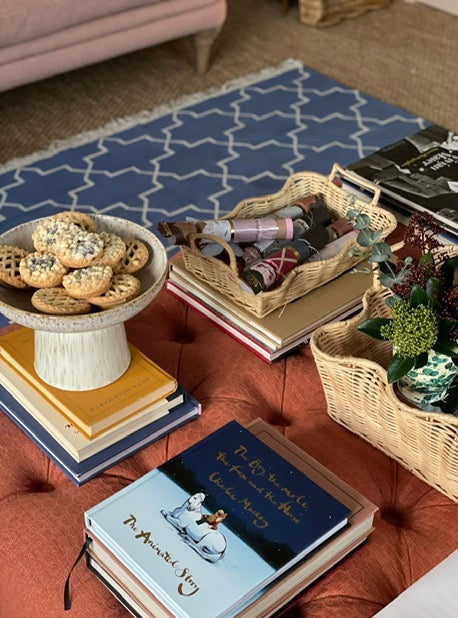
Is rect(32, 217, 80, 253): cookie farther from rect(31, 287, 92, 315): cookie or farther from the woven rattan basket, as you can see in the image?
the woven rattan basket

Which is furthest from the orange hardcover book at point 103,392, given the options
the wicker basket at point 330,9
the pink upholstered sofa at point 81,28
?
the wicker basket at point 330,9

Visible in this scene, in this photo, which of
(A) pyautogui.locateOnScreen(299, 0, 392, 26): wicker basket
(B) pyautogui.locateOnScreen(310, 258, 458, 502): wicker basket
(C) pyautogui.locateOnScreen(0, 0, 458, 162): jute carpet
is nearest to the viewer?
(B) pyautogui.locateOnScreen(310, 258, 458, 502): wicker basket

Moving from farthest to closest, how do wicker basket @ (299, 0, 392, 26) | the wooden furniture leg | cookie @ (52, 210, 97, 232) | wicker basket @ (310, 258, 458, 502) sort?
wicker basket @ (299, 0, 392, 26) → the wooden furniture leg → cookie @ (52, 210, 97, 232) → wicker basket @ (310, 258, 458, 502)

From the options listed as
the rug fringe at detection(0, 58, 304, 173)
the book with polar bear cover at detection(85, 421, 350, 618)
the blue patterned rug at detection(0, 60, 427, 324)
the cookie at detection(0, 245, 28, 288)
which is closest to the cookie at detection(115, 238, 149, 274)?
the cookie at detection(0, 245, 28, 288)

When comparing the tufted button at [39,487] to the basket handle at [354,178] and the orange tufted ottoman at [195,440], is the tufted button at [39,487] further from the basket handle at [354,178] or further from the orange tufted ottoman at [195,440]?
the basket handle at [354,178]

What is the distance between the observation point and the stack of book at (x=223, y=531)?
33.1 inches

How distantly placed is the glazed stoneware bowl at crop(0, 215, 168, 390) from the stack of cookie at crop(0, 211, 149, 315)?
0.7 inches

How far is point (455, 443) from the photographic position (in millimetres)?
927

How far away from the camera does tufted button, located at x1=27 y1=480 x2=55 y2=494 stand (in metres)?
1.01

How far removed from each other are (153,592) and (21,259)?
412 mm

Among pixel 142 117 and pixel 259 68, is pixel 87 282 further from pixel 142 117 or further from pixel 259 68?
pixel 259 68

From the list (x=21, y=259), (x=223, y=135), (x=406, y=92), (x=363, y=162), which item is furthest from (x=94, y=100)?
(x=21, y=259)

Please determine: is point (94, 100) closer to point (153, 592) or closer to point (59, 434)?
point (59, 434)

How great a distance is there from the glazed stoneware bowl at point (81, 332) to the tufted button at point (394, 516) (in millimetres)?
355
